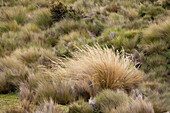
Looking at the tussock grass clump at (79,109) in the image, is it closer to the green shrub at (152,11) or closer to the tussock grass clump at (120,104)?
the tussock grass clump at (120,104)

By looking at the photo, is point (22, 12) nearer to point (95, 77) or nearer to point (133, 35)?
point (133, 35)

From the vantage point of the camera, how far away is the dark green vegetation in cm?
285

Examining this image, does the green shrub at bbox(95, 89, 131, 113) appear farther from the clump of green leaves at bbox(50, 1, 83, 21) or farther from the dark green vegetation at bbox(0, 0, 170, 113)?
the clump of green leaves at bbox(50, 1, 83, 21)

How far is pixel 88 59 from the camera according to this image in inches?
152

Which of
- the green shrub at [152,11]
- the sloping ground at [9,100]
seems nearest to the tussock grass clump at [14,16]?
the green shrub at [152,11]

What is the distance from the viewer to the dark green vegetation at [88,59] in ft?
9.34

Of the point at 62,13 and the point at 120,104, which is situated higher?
the point at 62,13

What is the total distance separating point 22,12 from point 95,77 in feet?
20.1

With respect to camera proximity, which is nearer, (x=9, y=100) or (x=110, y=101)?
(x=110, y=101)

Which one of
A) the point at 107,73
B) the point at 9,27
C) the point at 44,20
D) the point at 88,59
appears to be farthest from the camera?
the point at 44,20

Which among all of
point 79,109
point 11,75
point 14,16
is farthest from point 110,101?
point 14,16

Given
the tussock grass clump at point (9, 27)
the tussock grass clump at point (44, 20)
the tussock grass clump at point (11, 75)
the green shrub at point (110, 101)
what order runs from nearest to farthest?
1. the green shrub at point (110, 101)
2. the tussock grass clump at point (11, 75)
3. the tussock grass clump at point (9, 27)
4. the tussock grass clump at point (44, 20)

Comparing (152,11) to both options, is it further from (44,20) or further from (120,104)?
(120,104)

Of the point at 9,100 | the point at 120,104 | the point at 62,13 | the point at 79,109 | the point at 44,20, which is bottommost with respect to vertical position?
the point at 9,100
